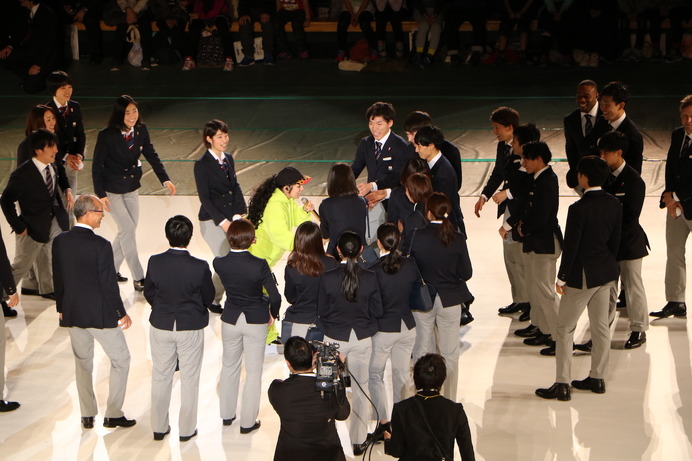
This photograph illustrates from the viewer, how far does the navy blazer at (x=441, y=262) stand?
517 centimetres

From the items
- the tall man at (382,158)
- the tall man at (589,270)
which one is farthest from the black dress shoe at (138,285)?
the tall man at (589,270)

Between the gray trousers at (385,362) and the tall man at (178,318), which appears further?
the gray trousers at (385,362)

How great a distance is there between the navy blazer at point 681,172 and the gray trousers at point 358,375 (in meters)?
2.88

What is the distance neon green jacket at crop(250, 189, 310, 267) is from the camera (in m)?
5.94

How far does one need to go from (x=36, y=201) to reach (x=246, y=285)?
2.57m

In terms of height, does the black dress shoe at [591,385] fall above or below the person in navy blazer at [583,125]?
below

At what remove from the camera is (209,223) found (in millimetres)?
6859

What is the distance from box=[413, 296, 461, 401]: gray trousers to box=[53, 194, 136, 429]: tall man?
1763mm

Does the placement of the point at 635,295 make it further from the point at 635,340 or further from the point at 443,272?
the point at 443,272

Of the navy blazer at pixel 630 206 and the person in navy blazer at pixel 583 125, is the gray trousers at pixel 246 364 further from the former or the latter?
the person in navy blazer at pixel 583 125

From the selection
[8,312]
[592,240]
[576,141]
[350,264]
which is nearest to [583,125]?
[576,141]

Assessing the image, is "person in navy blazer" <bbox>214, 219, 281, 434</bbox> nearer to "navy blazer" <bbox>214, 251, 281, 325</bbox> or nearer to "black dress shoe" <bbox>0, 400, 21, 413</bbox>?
"navy blazer" <bbox>214, 251, 281, 325</bbox>

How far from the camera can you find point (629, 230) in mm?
6035

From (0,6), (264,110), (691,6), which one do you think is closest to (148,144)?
(264,110)
